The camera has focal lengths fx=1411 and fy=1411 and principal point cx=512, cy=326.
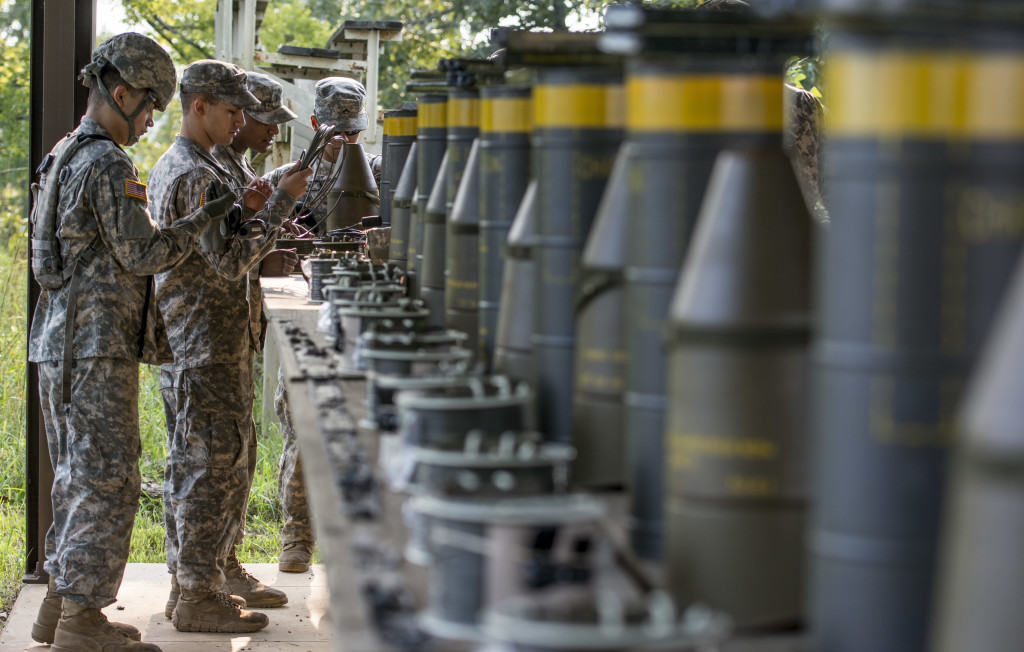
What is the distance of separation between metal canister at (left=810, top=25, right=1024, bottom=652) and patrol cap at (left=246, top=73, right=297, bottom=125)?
4.98 meters

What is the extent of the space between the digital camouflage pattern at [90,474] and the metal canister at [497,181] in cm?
256

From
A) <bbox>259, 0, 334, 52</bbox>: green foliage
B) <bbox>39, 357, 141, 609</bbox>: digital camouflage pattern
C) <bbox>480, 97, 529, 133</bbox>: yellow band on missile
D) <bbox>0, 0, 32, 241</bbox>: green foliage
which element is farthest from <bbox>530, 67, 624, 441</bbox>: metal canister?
<bbox>259, 0, 334, 52</bbox>: green foliage

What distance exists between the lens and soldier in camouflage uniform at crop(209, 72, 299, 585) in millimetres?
5730

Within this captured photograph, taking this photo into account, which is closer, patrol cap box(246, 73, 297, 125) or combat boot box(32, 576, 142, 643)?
combat boot box(32, 576, 142, 643)

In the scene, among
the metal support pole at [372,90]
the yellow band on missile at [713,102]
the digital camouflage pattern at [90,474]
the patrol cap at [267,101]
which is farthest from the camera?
the metal support pole at [372,90]

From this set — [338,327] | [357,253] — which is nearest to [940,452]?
[338,327]

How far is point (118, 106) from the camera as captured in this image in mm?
5051

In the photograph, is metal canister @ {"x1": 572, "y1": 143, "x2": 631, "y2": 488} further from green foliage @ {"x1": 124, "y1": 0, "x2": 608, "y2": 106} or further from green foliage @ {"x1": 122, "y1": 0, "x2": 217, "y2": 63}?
green foliage @ {"x1": 122, "y1": 0, "x2": 217, "y2": 63}

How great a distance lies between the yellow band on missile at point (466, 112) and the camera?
3.23 meters

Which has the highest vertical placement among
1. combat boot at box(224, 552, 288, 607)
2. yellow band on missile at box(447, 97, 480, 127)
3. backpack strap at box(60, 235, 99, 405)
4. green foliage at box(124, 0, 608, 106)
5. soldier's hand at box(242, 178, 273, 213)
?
green foliage at box(124, 0, 608, 106)

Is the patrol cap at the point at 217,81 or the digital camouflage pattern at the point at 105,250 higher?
the patrol cap at the point at 217,81

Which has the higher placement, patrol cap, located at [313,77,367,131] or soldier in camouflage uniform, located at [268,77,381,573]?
patrol cap, located at [313,77,367,131]

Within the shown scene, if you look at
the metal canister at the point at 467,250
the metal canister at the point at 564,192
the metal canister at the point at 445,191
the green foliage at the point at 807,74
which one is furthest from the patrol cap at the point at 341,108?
the metal canister at the point at 564,192

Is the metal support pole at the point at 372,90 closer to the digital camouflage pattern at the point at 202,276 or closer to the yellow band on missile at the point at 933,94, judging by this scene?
the digital camouflage pattern at the point at 202,276
